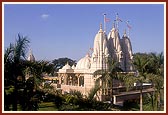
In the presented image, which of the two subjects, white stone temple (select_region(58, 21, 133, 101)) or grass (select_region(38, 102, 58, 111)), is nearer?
grass (select_region(38, 102, 58, 111))

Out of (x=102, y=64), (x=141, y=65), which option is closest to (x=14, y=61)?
(x=141, y=65)

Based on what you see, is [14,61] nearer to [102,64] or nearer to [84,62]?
[102,64]

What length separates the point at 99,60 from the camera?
2080cm

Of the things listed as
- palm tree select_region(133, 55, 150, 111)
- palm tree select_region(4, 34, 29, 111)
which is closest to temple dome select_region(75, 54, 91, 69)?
palm tree select_region(133, 55, 150, 111)

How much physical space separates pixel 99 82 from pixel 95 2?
5.30 meters

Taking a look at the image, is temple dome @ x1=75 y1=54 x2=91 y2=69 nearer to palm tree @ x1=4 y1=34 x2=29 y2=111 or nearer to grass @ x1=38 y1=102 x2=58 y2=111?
grass @ x1=38 y1=102 x2=58 y2=111

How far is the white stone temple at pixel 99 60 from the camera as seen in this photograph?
20328 millimetres

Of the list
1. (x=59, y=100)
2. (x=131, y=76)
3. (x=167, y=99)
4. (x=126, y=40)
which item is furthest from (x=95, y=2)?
(x=126, y=40)

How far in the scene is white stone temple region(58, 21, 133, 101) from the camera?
20328 mm

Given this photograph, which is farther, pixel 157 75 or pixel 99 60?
pixel 99 60

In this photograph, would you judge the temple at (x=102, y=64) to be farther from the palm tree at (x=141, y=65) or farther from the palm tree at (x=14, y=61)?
the palm tree at (x=14, y=61)

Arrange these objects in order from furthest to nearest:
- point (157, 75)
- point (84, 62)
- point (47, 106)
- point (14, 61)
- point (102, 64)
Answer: point (84, 62), point (102, 64), point (157, 75), point (47, 106), point (14, 61)

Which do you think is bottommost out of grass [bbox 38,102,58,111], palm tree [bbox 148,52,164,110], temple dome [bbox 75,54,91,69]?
grass [bbox 38,102,58,111]

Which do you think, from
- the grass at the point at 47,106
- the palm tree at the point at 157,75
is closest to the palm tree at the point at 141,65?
the palm tree at the point at 157,75
